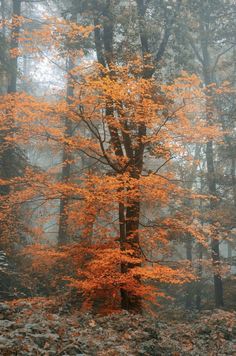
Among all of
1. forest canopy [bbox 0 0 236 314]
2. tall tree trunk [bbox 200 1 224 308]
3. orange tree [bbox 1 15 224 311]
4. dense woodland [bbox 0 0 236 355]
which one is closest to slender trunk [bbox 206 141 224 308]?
Answer: tall tree trunk [bbox 200 1 224 308]

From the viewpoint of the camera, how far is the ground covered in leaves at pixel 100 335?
6.09 m

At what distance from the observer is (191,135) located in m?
13.1

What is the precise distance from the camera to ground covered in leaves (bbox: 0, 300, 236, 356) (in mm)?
6088

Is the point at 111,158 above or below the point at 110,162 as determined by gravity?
above

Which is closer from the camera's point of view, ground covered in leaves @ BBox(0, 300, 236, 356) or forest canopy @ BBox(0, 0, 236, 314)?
ground covered in leaves @ BBox(0, 300, 236, 356)

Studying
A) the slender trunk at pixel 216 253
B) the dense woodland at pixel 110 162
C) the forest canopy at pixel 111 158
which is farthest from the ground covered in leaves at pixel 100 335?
the slender trunk at pixel 216 253

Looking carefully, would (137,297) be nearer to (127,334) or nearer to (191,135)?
(127,334)

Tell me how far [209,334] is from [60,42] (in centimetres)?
1098

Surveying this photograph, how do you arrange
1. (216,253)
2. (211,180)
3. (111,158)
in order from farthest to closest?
1. (211,180)
2. (216,253)
3. (111,158)

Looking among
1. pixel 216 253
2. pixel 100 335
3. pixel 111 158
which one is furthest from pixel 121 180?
pixel 216 253

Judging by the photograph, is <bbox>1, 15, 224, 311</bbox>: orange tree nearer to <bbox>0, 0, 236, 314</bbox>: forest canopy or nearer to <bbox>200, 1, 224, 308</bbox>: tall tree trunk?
<bbox>0, 0, 236, 314</bbox>: forest canopy

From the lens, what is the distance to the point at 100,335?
321 inches

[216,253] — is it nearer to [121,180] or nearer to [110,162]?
[110,162]

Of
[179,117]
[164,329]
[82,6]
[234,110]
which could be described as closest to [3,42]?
[82,6]
